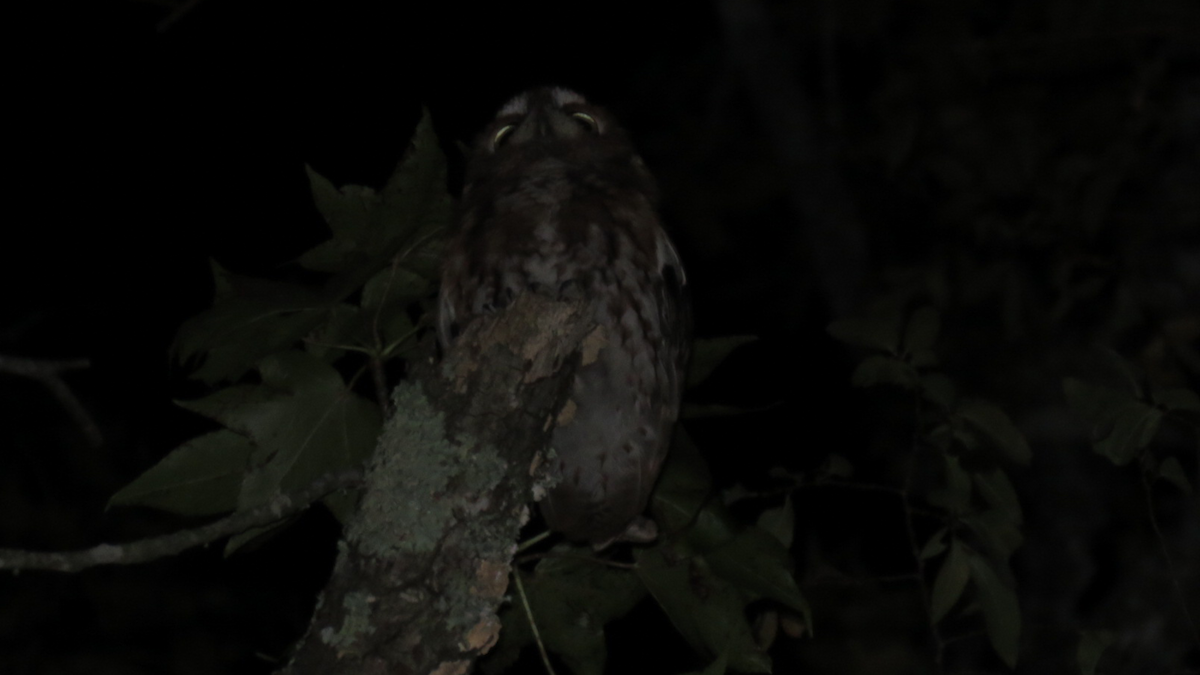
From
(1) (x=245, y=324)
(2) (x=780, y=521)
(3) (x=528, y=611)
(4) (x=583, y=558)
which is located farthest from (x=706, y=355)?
(1) (x=245, y=324)

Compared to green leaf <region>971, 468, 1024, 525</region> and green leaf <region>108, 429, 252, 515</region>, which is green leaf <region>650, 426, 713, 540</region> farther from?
green leaf <region>108, 429, 252, 515</region>

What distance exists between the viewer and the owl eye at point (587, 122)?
7.45 ft

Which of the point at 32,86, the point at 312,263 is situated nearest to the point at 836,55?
the point at 32,86

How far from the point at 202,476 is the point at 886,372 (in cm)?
109

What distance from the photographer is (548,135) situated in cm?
219

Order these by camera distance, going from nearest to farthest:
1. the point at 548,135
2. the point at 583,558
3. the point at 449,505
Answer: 1. the point at 449,505
2. the point at 583,558
3. the point at 548,135

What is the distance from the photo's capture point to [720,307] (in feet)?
14.1

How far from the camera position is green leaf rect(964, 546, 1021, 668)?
68.9 inches

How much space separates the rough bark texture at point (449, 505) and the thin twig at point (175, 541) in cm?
6

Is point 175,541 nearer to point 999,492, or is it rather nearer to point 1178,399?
point 999,492

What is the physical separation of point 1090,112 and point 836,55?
4.48 feet

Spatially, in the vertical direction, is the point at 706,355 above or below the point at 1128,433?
A: above

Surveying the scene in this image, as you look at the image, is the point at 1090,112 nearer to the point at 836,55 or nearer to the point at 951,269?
the point at 951,269

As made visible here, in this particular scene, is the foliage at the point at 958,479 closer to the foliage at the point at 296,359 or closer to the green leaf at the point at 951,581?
the green leaf at the point at 951,581
